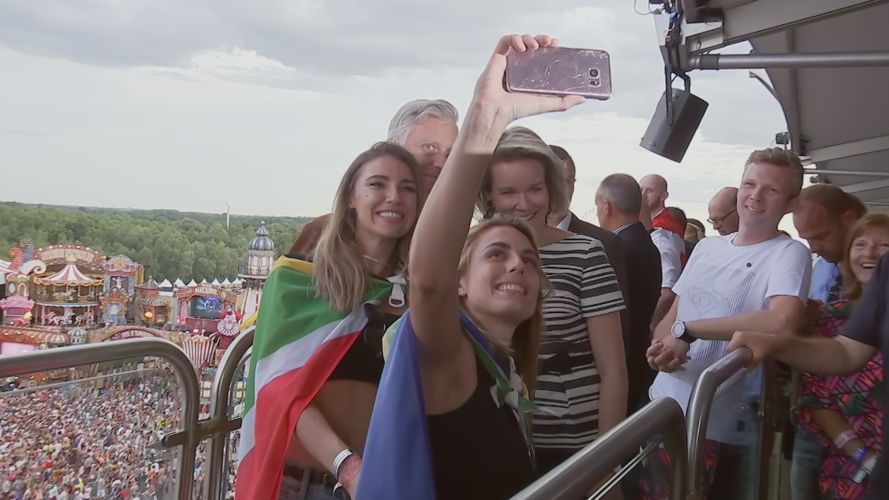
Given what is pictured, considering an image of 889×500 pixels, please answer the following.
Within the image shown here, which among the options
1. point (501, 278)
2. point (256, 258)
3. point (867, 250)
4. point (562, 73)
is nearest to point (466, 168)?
point (562, 73)

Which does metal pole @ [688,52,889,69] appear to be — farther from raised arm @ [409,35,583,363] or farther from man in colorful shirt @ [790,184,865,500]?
raised arm @ [409,35,583,363]

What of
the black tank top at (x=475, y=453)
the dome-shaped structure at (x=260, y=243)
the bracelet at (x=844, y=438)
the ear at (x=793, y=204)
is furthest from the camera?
the dome-shaped structure at (x=260, y=243)

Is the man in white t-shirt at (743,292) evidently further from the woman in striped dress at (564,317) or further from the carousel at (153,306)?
the carousel at (153,306)

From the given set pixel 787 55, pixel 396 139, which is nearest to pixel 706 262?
pixel 396 139

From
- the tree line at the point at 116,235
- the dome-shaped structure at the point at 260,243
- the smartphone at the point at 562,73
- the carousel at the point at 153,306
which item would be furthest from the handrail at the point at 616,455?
the carousel at the point at 153,306

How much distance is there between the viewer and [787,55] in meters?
4.44

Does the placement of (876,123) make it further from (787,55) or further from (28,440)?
(28,440)

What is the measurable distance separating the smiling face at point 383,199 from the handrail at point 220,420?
1.85 ft

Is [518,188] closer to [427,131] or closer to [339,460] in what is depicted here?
[427,131]

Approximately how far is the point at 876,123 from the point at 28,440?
775 centimetres

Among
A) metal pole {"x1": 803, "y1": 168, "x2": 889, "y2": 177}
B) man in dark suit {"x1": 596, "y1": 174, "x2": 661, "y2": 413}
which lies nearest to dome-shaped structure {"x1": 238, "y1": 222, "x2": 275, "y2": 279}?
metal pole {"x1": 803, "y1": 168, "x2": 889, "y2": 177}

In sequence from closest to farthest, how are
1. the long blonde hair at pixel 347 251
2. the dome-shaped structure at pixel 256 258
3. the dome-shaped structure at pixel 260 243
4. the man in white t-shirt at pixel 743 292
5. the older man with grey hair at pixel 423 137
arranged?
the long blonde hair at pixel 347 251, the older man with grey hair at pixel 423 137, the man in white t-shirt at pixel 743 292, the dome-shaped structure at pixel 260 243, the dome-shaped structure at pixel 256 258

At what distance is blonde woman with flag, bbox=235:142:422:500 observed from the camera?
1566 millimetres

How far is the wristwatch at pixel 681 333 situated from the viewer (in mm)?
2242
